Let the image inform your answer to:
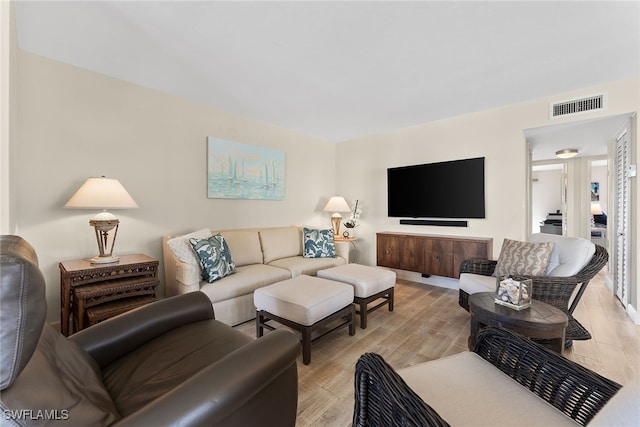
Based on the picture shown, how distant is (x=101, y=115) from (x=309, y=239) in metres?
2.55

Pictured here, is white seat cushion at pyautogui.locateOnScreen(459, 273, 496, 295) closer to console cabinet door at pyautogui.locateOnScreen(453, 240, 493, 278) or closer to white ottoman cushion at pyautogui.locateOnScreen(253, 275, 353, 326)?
console cabinet door at pyautogui.locateOnScreen(453, 240, 493, 278)

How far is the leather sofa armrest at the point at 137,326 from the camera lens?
1176 mm

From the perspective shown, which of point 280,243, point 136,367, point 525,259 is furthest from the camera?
point 280,243

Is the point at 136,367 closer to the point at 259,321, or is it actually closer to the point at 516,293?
the point at 259,321

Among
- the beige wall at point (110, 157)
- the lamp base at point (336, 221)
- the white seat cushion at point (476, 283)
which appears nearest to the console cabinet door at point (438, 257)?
the white seat cushion at point (476, 283)

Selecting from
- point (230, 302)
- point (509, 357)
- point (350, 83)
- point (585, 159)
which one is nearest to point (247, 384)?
point (509, 357)

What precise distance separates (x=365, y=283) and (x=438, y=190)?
200 cm

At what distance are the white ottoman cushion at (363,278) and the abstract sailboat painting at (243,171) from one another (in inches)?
63.4

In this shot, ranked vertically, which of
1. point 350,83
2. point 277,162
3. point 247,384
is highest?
point 350,83

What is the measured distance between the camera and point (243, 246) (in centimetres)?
322

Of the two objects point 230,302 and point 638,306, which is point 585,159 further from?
point 230,302

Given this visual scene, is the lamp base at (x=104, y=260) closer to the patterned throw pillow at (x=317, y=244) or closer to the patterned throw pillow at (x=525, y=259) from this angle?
the patterned throw pillow at (x=317, y=244)

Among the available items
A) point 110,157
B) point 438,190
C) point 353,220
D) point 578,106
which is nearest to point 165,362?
point 110,157

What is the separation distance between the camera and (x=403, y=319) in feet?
8.70
